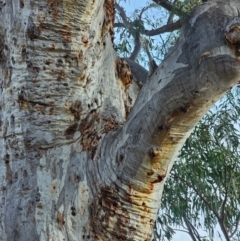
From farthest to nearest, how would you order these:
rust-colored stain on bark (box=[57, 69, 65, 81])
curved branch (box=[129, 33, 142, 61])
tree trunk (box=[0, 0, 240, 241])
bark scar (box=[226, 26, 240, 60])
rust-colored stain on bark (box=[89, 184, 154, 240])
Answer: curved branch (box=[129, 33, 142, 61]), rust-colored stain on bark (box=[57, 69, 65, 81]), rust-colored stain on bark (box=[89, 184, 154, 240]), tree trunk (box=[0, 0, 240, 241]), bark scar (box=[226, 26, 240, 60])

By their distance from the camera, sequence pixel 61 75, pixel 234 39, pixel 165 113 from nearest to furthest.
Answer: pixel 234 39, pixel 165 113, pixel 61 75

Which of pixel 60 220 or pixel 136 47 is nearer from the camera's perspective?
pixel 60 220

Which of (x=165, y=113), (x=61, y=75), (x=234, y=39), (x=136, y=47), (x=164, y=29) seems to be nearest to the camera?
(x=234, y=39)

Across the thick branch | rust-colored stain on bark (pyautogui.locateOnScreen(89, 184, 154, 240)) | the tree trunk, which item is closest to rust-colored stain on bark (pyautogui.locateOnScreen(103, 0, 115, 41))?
the tree trunk

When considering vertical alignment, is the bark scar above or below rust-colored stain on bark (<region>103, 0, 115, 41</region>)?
below

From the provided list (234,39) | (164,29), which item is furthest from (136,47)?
(234,39)

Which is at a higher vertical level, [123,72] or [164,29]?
[164,29]

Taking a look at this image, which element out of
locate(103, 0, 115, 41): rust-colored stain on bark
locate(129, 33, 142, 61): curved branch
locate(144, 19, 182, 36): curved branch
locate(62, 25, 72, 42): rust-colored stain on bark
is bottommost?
locate(62, 25, 72, 42): rust-colored stain on bark

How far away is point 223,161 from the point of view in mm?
4723

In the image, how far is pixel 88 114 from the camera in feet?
7.47

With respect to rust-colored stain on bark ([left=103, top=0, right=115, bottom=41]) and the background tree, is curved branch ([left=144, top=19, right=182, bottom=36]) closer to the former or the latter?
the background tree

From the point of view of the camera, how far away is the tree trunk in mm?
1718

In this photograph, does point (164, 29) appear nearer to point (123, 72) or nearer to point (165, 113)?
point (123, 72)

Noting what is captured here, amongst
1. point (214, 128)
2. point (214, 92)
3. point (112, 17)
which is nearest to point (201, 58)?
point (214, 92)
